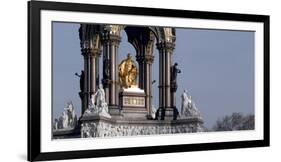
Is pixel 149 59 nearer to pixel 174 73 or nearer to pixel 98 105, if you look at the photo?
pixel 174 73

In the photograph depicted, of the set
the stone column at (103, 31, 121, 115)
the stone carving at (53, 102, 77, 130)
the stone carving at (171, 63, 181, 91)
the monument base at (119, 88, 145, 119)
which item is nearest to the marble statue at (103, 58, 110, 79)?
the stone column at (103, 31, 121, 115)

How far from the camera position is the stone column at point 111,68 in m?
2.74

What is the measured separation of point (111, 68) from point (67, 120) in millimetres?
326

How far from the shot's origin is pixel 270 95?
124 inches

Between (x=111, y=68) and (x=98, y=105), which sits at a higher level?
(x=111, y=68)

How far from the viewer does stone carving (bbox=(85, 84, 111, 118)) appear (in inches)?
107

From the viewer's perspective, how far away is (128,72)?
2795mm

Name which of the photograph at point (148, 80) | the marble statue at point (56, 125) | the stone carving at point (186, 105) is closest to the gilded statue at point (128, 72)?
the photograph at point (148, 80)

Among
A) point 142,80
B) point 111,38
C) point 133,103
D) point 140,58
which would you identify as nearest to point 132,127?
point 133,103

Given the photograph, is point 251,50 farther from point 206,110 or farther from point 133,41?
point 133,41

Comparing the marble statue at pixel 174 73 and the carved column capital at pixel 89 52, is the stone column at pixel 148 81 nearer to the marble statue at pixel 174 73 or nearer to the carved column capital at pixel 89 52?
the marble statue at pixel 174 73

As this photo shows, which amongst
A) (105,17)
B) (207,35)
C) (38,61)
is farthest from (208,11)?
(38,61)

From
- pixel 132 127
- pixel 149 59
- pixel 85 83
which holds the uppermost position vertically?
pixel 149 59

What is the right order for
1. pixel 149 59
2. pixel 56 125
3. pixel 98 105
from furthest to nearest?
pixel 149 59, pixel 98 105, pixel 56 125
